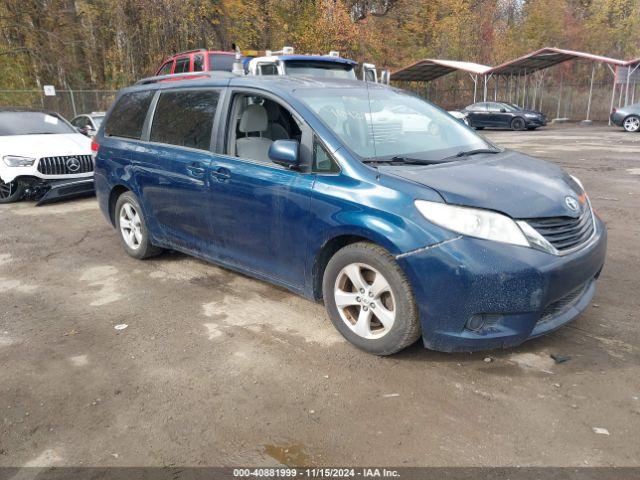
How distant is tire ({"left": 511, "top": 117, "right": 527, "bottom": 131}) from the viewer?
960 inches

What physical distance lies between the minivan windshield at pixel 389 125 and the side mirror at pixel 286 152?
12.0 inches

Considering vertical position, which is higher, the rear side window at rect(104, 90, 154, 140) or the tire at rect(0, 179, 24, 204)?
the rear side window at rect(104, 90, 154, 140)

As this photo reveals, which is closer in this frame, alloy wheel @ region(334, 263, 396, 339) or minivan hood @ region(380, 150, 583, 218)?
minivan hood @ region(380, 150, 583, 218)

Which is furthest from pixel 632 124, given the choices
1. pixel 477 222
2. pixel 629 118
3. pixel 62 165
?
pixel 477 222

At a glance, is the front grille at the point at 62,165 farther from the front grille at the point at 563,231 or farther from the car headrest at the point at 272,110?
the front grille at the point at 563,231

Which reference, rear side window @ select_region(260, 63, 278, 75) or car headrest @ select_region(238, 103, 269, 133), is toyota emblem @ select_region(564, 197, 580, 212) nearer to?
car headrest @ select_region(238, 103, 269, 133)

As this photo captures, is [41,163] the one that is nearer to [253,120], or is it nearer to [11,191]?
[11,191]

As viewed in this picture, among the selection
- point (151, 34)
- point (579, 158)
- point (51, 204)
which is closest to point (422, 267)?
point (51, 204)

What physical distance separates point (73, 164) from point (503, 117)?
2105 centimetres

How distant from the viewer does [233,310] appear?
14.0 ft

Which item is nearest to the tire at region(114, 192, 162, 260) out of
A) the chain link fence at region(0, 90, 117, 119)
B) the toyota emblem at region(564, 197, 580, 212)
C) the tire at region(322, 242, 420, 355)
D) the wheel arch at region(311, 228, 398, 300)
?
the wheel arch at region(311, 228, 398, 300)

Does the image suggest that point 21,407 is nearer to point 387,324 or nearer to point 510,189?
point 387,324

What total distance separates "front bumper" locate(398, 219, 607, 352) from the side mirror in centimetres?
108

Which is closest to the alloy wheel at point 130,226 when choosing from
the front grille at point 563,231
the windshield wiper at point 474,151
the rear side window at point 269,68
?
→ the windshield wiper at point 474,151
